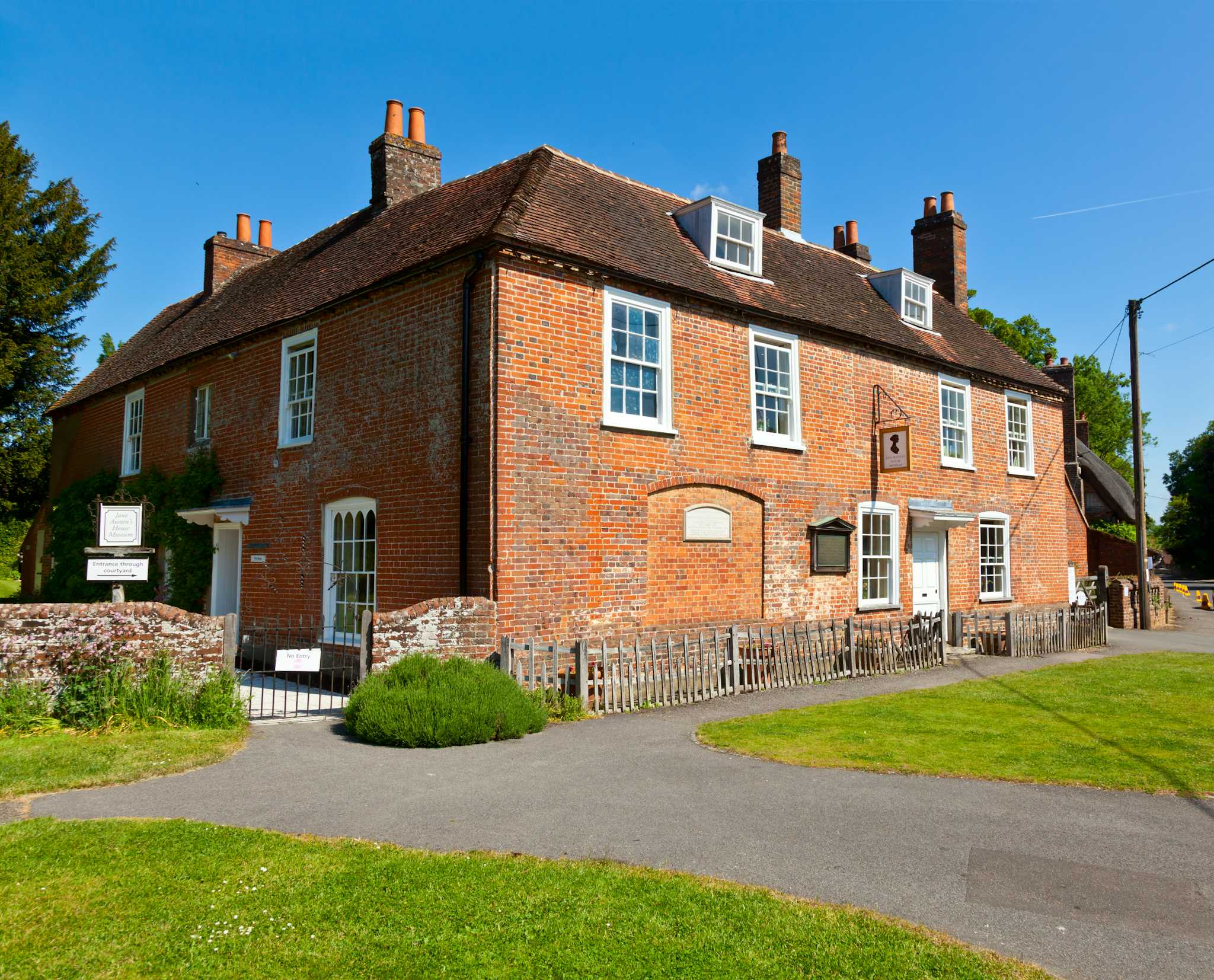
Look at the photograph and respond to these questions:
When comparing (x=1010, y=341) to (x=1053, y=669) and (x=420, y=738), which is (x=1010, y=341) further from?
(x=420, y=738)

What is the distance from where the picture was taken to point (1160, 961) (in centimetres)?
436

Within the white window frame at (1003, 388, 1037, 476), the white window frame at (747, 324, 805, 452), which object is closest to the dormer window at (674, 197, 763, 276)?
the white window frame at (747, 324, 805, 452)

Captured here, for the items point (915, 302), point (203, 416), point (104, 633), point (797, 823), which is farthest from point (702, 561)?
point (203, 416)

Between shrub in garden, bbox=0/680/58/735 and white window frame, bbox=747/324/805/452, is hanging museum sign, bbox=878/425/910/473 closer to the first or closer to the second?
white window frame, bbox=747/324/805/452

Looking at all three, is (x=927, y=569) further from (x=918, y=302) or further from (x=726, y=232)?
(x=726, y=232)

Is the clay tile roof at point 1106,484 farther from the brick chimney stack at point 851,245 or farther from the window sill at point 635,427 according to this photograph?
the window sill at point 635,427

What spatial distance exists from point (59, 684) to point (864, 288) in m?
17.8

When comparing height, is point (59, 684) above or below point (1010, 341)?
below

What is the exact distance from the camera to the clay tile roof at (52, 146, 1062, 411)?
13586 millimetres

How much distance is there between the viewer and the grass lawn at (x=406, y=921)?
4.22 meters

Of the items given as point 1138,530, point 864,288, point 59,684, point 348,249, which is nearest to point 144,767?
point 59,684

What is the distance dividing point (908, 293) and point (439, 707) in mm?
16152

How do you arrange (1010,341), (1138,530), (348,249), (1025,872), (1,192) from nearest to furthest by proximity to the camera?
(1025,872) → (348,249) → (1138,530) → (1,192) → (1010,341)

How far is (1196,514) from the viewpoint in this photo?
69.3m
